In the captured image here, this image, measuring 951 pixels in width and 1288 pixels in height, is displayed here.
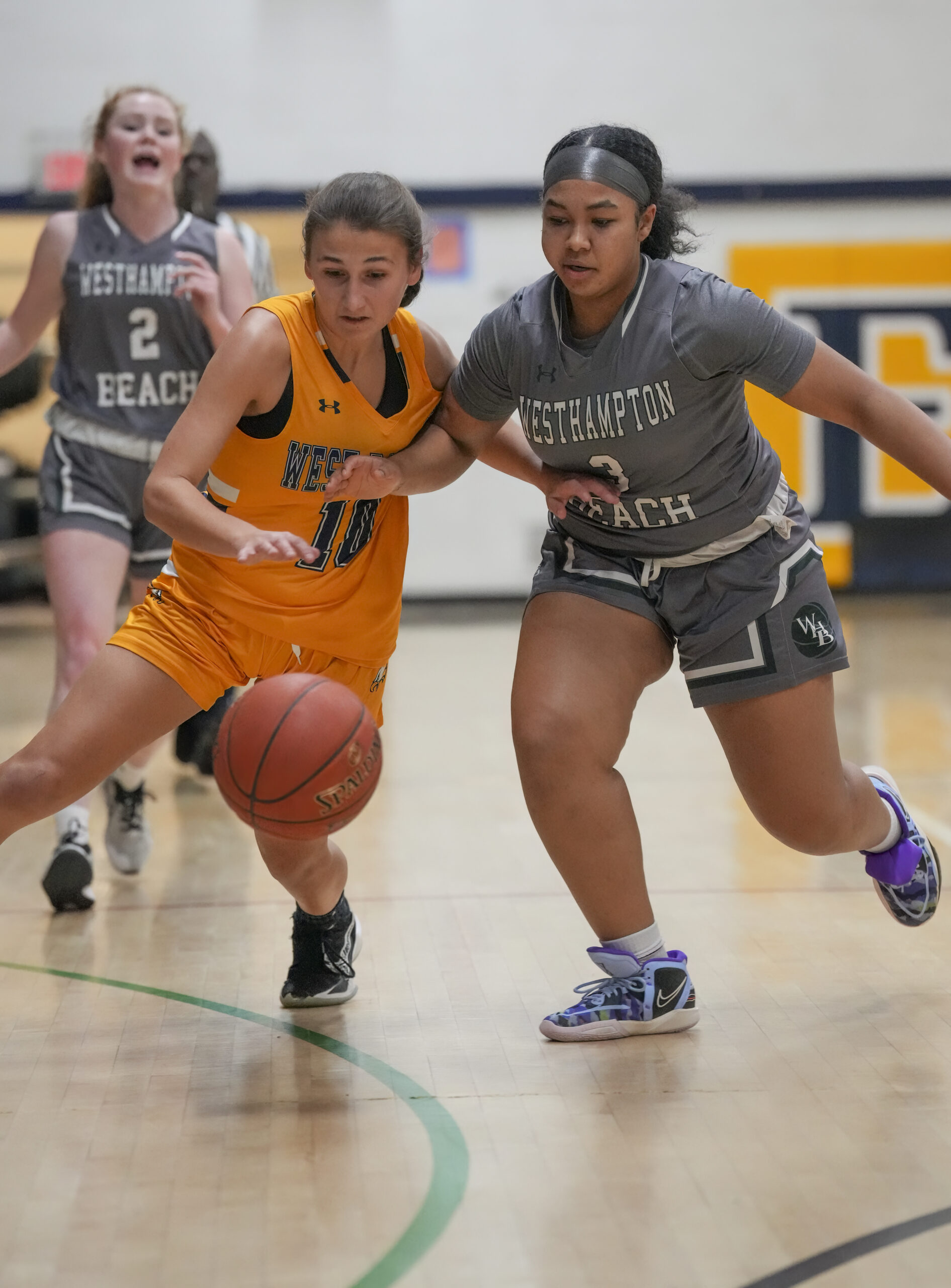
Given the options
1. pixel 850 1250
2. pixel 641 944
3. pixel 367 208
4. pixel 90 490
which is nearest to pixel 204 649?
pixel 367 208

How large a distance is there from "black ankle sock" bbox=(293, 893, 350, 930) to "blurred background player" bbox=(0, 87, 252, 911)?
1015mm

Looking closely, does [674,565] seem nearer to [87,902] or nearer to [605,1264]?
[605,1264]

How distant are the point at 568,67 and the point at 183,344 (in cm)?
730

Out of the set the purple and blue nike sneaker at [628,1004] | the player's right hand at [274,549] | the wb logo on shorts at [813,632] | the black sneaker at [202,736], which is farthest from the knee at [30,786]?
the black sneaker at [202,736]

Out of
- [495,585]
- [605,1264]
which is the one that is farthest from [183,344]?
[495,585]

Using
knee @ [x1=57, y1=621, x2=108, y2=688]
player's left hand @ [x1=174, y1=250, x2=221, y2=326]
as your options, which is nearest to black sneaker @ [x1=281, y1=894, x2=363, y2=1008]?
knee @ [x1=57, y1=621, x2=108, y2=688]

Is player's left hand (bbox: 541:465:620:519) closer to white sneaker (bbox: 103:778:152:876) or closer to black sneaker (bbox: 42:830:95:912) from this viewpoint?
black sneaker (bbox: 42:830:95:912)

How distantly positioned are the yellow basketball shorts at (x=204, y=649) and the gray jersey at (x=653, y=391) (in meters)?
0.58

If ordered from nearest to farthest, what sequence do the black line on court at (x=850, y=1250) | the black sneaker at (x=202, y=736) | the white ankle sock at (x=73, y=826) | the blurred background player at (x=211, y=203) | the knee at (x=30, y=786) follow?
the black line on court at (x=850, y=1250) → the knee at (x=30, y=786) → the white ankle sock at (x=73, y=826) → the blurred background player at (x=211, y=203) → the black sneaker at (x=202, y=736)

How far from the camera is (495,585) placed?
10.9 meters

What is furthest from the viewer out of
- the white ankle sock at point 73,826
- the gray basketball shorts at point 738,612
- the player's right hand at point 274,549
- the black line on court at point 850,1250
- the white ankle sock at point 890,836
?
the white ankle sock at point 73,826

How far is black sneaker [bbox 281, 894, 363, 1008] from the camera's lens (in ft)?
10.0

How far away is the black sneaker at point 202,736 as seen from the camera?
17.1 feet

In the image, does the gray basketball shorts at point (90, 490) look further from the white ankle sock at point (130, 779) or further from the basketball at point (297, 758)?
the basketball at point (297, 758)
